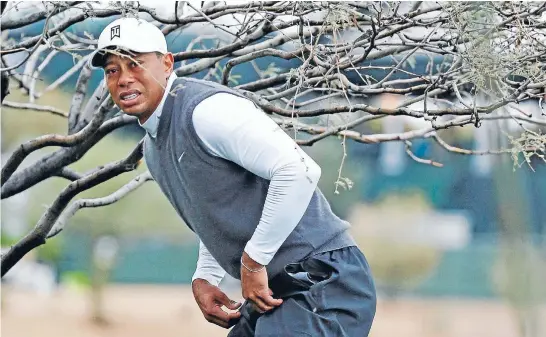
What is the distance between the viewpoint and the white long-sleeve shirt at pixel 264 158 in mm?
2029

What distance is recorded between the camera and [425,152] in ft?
19.5

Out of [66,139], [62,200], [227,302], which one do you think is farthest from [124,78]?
[62,200]

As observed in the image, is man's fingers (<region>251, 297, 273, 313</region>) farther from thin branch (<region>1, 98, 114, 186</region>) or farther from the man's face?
thin branch (<region>1, 98, 114, 186</region>)

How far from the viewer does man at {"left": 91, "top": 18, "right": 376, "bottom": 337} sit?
2.05 metres

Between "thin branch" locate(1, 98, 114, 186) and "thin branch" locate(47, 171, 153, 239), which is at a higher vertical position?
"thin branch" locate(1, 98, 114, 186)

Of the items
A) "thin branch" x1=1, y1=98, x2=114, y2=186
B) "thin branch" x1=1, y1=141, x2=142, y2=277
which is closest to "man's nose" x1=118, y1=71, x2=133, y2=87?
"thin branch" x1=1, y1=98, x2=114, y2=186

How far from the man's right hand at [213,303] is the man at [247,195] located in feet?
0.12

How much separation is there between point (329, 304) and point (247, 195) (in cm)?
29

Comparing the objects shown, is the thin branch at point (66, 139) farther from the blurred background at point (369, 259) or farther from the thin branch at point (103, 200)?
the blurred background at point (369, 259)

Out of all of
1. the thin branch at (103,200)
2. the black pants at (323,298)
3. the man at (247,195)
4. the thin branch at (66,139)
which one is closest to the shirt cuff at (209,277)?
the man at (247,195)

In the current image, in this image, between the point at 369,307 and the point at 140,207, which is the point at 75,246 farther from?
the point at 369,307

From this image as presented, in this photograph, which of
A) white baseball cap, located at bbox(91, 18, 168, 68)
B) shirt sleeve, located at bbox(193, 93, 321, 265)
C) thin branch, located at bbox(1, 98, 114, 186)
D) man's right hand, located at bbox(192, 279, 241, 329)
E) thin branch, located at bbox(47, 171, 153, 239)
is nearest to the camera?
shirt sleeve, located at bbox(193, 93, 321, 265)

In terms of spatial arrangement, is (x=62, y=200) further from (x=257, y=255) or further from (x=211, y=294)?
(x=257, y=255)

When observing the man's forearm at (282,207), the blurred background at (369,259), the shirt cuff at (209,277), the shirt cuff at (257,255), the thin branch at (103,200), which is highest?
the man's forearm at (282,207)
